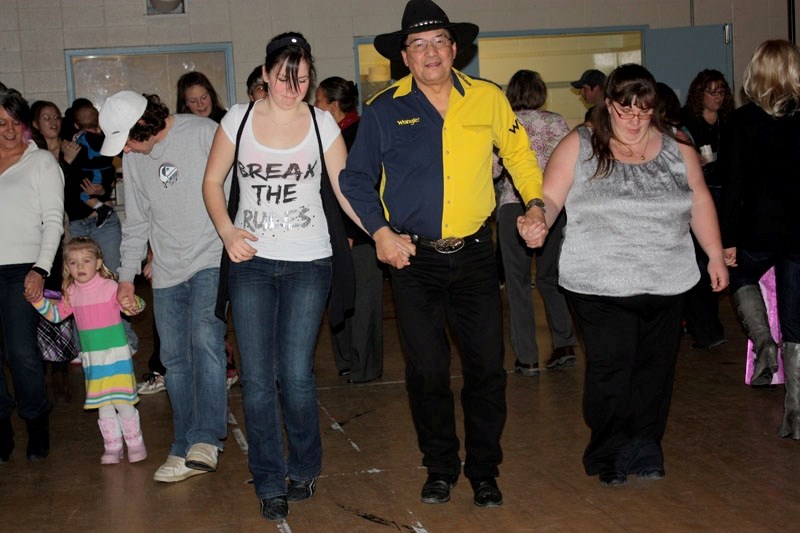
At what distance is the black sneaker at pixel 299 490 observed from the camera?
179 inches

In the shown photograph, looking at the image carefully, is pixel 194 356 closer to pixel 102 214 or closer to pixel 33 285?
Answer: pixel 33 285

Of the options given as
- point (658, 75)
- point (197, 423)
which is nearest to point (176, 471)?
point (197, 423)

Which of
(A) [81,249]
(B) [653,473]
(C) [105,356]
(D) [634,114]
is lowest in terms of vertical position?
(B) [653,473]

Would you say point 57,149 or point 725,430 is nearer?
point 725,430

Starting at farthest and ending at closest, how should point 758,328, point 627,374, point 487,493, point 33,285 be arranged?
point 758,328 → point 33,285 → point 627,374 → point 487,493

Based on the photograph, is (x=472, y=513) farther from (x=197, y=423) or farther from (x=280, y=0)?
(x=280, y=0)

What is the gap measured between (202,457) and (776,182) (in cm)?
310

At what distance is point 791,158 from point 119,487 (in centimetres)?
361

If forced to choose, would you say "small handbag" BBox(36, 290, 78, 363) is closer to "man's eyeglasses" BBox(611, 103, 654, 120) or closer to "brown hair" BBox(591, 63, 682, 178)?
"brown hair" BBox(591, 63, 682, 178)

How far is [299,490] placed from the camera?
4559 millimetres

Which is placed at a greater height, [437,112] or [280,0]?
[280,0]

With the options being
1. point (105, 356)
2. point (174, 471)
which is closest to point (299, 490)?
point (174, 471)

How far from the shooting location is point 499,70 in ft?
42.8

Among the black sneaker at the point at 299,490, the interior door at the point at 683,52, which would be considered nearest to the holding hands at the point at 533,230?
the black sneaker at the point at 299,490
